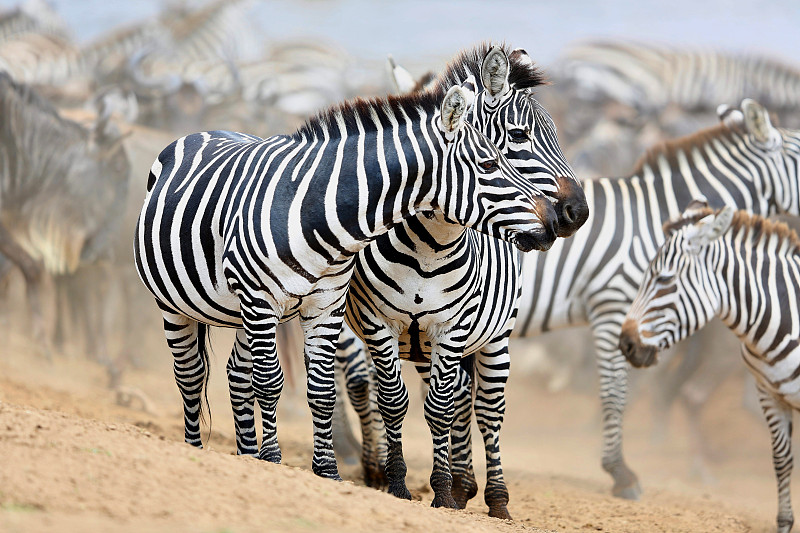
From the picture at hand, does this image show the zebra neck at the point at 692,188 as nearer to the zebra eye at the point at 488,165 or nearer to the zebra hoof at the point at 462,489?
the zebra hoof at the point at 462,489

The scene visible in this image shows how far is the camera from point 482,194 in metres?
4.43

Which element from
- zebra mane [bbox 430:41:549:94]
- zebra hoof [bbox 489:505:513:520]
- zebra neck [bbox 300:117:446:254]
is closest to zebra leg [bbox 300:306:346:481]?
zebra neck [bbox 300:117:446:254]

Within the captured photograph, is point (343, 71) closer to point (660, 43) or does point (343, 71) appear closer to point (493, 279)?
point (660, 43)

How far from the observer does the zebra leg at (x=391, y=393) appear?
504 cm

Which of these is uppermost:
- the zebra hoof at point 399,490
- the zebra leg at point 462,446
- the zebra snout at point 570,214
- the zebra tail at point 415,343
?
the zebra snout at point 570,214

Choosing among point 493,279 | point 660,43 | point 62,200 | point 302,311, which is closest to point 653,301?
point 493,279

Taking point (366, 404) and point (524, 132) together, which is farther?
point (366, 404)

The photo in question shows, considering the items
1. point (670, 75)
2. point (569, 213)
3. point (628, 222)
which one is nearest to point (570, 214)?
point (569, 213)

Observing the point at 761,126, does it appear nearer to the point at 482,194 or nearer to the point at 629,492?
the point at 629,492

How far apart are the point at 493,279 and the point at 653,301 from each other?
1.74m

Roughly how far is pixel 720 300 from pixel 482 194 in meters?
2.81

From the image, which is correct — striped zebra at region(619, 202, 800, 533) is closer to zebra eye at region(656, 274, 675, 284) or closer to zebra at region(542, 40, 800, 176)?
zebra eye at region(656, 274, 675, 284)

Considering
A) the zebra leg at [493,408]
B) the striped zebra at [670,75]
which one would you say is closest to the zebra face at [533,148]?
the zebra leg at [493,408]

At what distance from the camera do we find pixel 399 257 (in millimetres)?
4906
